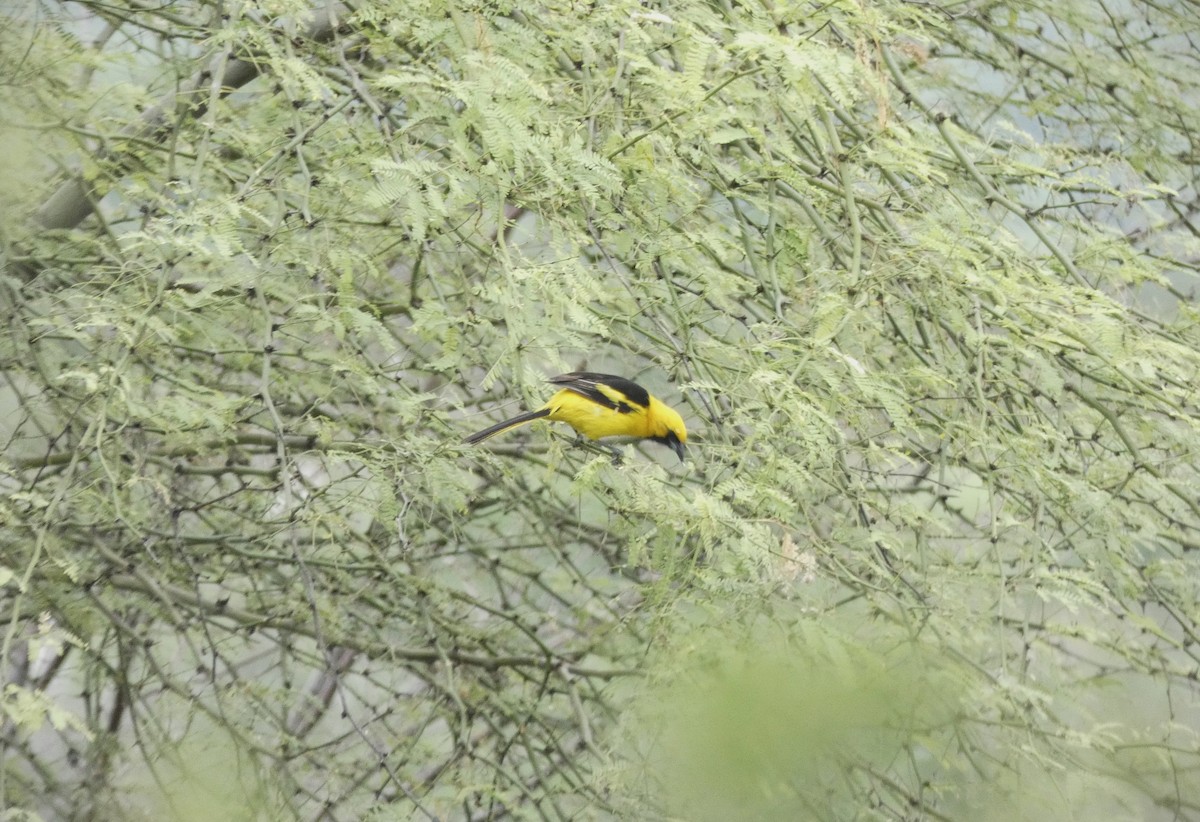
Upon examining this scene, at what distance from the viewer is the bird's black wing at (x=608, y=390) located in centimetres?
445

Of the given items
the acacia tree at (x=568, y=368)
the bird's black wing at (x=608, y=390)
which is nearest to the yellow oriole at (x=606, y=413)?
the bird's black wing at (x=608, y=390)

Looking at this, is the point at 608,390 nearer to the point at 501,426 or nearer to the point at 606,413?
the point at 606,413

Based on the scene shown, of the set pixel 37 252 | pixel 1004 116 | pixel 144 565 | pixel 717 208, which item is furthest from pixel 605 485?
pixel 1004 116

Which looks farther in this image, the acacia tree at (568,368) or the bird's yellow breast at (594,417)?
the bird's yellow breast at (594,417)

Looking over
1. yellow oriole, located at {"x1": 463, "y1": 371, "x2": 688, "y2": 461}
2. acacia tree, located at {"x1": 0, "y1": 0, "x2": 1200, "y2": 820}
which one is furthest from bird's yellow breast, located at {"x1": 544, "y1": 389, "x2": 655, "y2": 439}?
acacia tree, located at {"x1": 0, "y1": 0, "x2": 1200, "y2": 820}

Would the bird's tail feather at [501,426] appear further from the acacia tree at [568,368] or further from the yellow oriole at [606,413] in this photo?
the acacia tree at [568,368]

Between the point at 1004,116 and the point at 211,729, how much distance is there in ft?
13.9

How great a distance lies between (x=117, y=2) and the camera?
16.1 feet

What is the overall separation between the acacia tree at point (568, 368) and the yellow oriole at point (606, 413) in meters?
0.22

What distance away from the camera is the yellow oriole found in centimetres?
440

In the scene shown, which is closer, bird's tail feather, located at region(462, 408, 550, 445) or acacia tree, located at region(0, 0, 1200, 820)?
acacia tree, located at region(0, 0, 1200, 820)

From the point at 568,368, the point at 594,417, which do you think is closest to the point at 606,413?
the point at 594,417

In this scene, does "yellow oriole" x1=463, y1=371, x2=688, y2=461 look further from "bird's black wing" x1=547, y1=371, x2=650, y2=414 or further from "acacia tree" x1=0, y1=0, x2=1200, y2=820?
"acacia tree" x1=0, y1=0, x2=1200, y2=820

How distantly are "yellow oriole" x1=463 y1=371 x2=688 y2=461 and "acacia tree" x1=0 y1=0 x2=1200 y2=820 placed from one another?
0.22 meters
